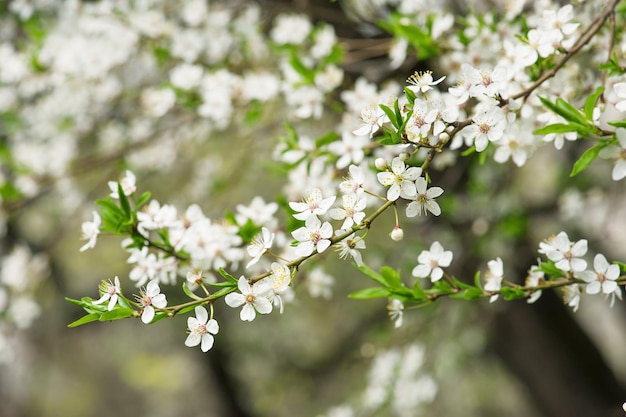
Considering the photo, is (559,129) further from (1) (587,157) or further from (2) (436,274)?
(2) (436,274)

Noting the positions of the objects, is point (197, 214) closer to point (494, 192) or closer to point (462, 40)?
point (462, 40)

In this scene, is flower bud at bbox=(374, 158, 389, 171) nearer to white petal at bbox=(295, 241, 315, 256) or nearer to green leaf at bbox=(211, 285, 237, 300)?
white petal at bbox=(295, 241, 315, 256)

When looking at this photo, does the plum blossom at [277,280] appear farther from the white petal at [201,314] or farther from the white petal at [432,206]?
the white petal at [432,206]

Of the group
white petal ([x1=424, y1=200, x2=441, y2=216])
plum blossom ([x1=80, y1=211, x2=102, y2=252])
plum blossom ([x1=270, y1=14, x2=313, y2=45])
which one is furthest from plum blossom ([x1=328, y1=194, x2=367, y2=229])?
plum blossom ([x1=270, y1=14, x2=313, y2=45])

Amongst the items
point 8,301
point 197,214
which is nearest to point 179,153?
point 8,301

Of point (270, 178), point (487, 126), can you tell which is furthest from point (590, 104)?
point (270, 178)

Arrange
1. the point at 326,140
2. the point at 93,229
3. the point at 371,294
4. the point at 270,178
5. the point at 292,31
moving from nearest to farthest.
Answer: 1. the point at 371,294
2. the point at 93,229
3. the point at 326,140
4. the point at 292,31
5. the point at 270,178

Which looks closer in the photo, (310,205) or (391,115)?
(391,115)
